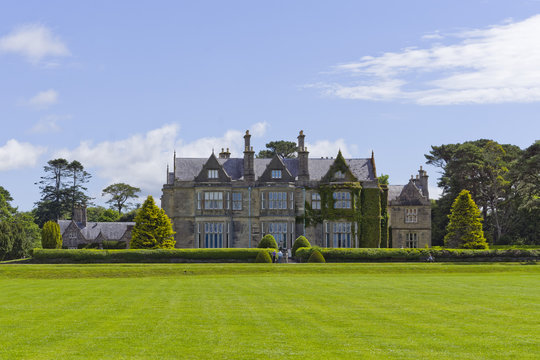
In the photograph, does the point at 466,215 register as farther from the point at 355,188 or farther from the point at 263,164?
the point at 263,164

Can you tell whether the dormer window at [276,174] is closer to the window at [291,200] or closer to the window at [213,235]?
the window at [291,200]

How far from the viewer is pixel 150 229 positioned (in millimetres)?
55812

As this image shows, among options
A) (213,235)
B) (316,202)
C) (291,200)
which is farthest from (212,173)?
(316,202)

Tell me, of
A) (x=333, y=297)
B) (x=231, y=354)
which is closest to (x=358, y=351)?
(x=231, y=354)

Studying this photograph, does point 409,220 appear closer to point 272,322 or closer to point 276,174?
point 276,174

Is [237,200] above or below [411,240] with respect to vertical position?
above

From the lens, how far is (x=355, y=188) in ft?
208

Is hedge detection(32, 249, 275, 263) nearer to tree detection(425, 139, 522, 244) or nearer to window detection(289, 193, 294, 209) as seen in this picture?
window detection(289, 193, 294, 209)

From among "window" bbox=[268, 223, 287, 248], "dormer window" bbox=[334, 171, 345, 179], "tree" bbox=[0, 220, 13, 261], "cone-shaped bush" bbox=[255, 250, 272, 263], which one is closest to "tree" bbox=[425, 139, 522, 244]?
"dormer window" bbox=[334, 171, 345, 179]

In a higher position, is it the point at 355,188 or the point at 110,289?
the point at 355,188

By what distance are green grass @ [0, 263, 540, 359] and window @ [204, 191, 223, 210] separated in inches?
1401

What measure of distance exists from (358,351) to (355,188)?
51.5m

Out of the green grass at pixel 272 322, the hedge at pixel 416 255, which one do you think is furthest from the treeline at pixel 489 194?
the green grass at pixel 272 322

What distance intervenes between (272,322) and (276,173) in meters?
48.0
